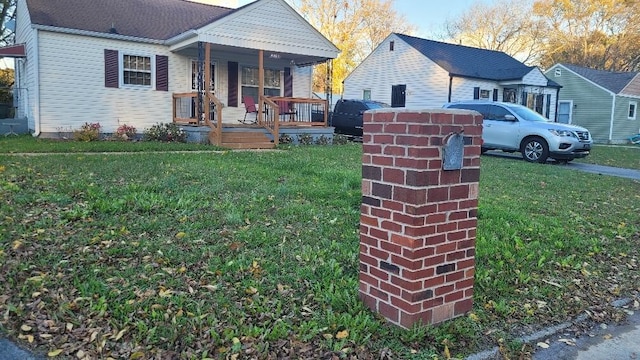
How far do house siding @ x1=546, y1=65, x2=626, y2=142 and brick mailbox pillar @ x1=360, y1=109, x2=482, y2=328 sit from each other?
3047 cm

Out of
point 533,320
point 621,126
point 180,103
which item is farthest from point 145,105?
point 621,126

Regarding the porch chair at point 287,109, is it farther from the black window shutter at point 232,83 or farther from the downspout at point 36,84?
the downspout at point 36,84

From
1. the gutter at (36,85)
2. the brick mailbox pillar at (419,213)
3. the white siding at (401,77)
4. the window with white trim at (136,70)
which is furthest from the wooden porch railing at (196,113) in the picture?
the white siding at (401,77)

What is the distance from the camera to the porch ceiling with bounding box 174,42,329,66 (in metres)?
15.1

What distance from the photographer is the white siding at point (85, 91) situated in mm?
13344

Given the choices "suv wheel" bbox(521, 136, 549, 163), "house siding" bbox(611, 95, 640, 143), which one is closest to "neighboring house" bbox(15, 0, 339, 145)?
"suv wheel" bbox(521, 136, 549, 163)

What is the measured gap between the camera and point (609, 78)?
2981 centimetres

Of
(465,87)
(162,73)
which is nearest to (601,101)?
(465,87)

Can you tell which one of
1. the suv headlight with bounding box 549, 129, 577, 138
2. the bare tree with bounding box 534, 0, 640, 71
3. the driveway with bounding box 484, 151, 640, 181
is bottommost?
the driveway with bounding box 484, 151, 640, 181

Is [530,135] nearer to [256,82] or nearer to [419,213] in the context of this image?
[256,82]

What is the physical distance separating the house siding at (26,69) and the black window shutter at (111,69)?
1.81m

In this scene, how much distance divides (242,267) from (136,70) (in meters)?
12.9

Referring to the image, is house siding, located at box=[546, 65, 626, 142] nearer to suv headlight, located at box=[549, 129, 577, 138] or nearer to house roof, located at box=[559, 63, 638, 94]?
house roof, located at box=[559, 63, 638, 94]

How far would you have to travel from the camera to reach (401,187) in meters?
2.81
